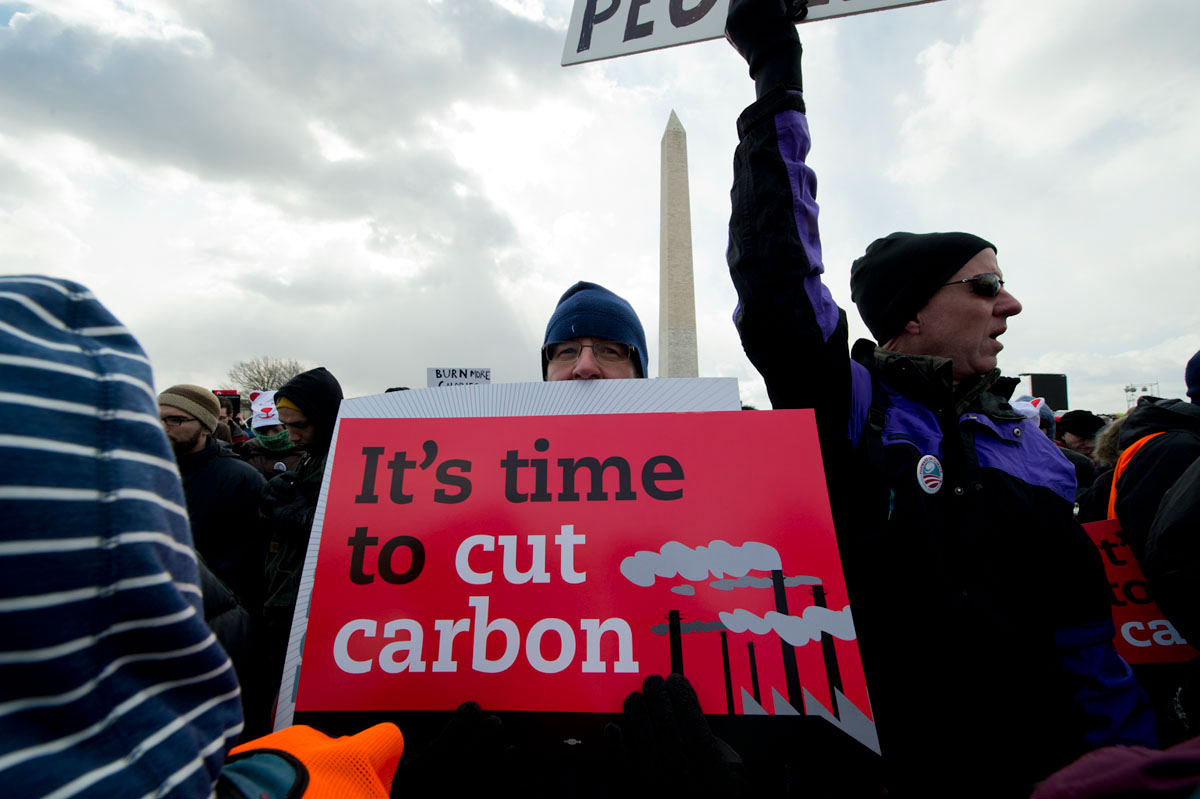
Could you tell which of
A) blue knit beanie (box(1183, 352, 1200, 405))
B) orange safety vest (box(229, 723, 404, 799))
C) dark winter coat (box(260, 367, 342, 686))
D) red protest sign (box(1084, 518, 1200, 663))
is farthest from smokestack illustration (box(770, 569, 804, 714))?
blue knit beanie (box(1183, 352, 1200, 405))

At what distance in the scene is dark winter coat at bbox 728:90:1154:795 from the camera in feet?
3.99

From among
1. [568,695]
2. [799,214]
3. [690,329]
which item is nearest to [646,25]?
[799,214]

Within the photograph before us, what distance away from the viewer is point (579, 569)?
1.04 metres

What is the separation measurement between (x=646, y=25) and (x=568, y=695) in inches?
67.6

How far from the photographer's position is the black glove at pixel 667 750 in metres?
0.85

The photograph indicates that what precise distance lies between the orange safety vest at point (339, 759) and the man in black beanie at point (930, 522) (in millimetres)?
1008

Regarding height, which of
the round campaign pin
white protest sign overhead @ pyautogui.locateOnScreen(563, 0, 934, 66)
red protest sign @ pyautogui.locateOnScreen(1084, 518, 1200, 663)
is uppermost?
white protest sign overhead @ pyautogui.locateOnScreen(563, 0, 934, 66)

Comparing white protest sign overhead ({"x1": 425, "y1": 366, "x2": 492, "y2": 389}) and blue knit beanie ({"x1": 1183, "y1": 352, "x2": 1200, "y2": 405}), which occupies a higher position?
white protest sign overhead ({"x1": 425, "y1": 366, "x2": 492, "y2": 389})

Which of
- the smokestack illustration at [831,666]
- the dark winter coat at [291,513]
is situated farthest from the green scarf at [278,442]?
the smokestack illustration at [831,666]

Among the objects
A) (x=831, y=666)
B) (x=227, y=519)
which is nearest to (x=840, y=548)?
(x=831, y=666)

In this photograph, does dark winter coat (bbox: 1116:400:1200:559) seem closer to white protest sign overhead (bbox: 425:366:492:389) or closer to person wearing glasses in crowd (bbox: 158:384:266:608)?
person wearing glasses in crowd (bbox: 158:384:266:608)

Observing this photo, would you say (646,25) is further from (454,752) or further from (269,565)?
(269,565)

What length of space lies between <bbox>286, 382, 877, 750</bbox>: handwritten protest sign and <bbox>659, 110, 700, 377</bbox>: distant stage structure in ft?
44.5

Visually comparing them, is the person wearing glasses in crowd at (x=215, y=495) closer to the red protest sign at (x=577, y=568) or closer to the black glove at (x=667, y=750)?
the red protest sign at (x=577, y=568)
